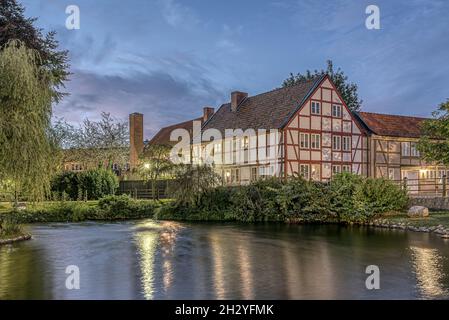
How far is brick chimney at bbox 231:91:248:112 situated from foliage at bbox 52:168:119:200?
41.6 feet

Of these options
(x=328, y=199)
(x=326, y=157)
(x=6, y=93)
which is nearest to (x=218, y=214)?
(x=328, y=199)

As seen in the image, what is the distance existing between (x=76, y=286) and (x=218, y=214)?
19157mm

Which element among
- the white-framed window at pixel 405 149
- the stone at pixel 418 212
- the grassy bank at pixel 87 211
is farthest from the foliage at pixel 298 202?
the white-framed window at pixel 405 149

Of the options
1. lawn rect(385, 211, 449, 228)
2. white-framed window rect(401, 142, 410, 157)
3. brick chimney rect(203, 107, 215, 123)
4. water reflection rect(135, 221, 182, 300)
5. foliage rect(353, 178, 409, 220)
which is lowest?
water reflection rect(135, 221, 182, 300)

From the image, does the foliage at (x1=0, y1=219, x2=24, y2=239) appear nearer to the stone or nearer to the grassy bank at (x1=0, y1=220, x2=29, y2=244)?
the grassy bank at (x1=0, y1=220, x2=29, y2=244)

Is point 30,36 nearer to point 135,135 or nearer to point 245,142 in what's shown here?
point 245,142

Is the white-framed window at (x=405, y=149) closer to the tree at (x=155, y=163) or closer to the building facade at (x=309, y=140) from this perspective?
the building facade at (x=309, y=140)

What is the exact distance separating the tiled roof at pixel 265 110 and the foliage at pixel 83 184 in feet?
35.4

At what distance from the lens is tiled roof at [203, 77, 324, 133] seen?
34.9m

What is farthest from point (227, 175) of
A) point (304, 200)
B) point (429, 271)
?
point (429, 271)

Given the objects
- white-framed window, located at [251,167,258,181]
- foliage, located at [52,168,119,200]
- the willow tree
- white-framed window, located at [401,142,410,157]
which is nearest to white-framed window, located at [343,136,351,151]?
white-framed window, located at [401,142,410,157]

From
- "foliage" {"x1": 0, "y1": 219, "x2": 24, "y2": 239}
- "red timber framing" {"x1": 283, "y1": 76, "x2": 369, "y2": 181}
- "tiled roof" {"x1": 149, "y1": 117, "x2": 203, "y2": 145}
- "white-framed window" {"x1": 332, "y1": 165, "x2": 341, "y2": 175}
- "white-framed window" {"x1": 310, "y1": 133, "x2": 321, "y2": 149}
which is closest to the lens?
"foliage" {"x1": 0, "y1": 219, "x2": 24, "y2": 239}

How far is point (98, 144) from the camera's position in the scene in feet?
177

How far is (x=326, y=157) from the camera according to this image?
35500mm
